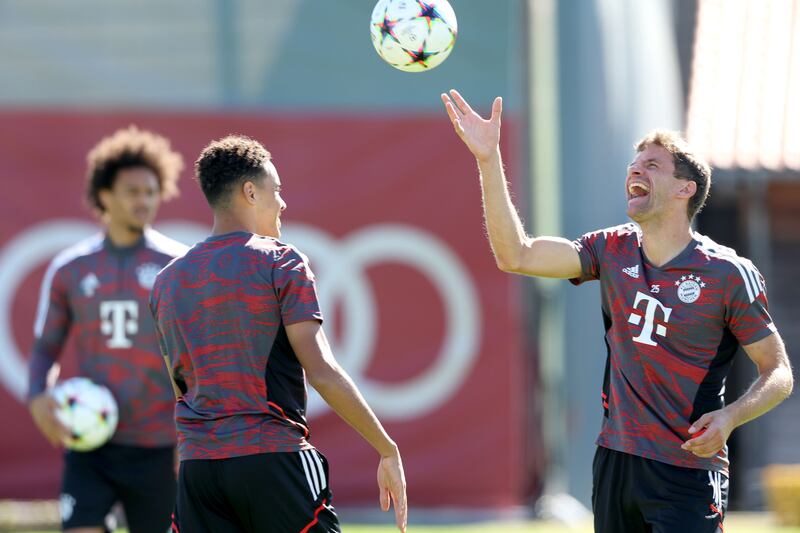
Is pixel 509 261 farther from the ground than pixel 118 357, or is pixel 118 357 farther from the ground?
pixel 509 261

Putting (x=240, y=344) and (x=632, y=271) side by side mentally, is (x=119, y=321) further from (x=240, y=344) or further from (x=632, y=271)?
(x=632, y=271)

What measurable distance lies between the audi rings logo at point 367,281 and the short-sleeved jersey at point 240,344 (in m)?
7.27

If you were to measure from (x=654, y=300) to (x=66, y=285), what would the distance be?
11.6 ft

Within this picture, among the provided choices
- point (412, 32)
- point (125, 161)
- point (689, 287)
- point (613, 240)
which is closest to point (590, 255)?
point (613, 240)

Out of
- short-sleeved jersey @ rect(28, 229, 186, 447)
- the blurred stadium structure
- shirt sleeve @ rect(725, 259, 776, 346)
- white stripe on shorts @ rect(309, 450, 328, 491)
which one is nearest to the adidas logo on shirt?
shirt sleeve @ rect(725, 259, 776, 346)

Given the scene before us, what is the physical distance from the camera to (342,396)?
17.0 feet

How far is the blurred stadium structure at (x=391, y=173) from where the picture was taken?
41.2 ft

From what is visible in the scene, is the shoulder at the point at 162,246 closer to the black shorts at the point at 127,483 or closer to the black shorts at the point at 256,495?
the black shorts at the point at 127,483

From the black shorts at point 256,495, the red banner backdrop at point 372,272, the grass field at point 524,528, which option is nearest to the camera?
the black shorts at point 256,495

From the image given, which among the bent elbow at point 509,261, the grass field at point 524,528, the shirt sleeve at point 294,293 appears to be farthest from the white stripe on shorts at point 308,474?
the grass field at point 524,528

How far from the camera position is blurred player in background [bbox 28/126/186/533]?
23.2ft

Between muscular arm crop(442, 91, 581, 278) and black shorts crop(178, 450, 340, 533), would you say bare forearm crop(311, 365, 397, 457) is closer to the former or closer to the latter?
black shorts crop(178, 450, 340, 533)

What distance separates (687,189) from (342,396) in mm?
1904

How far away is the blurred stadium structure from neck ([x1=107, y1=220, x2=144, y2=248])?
16.5ft
